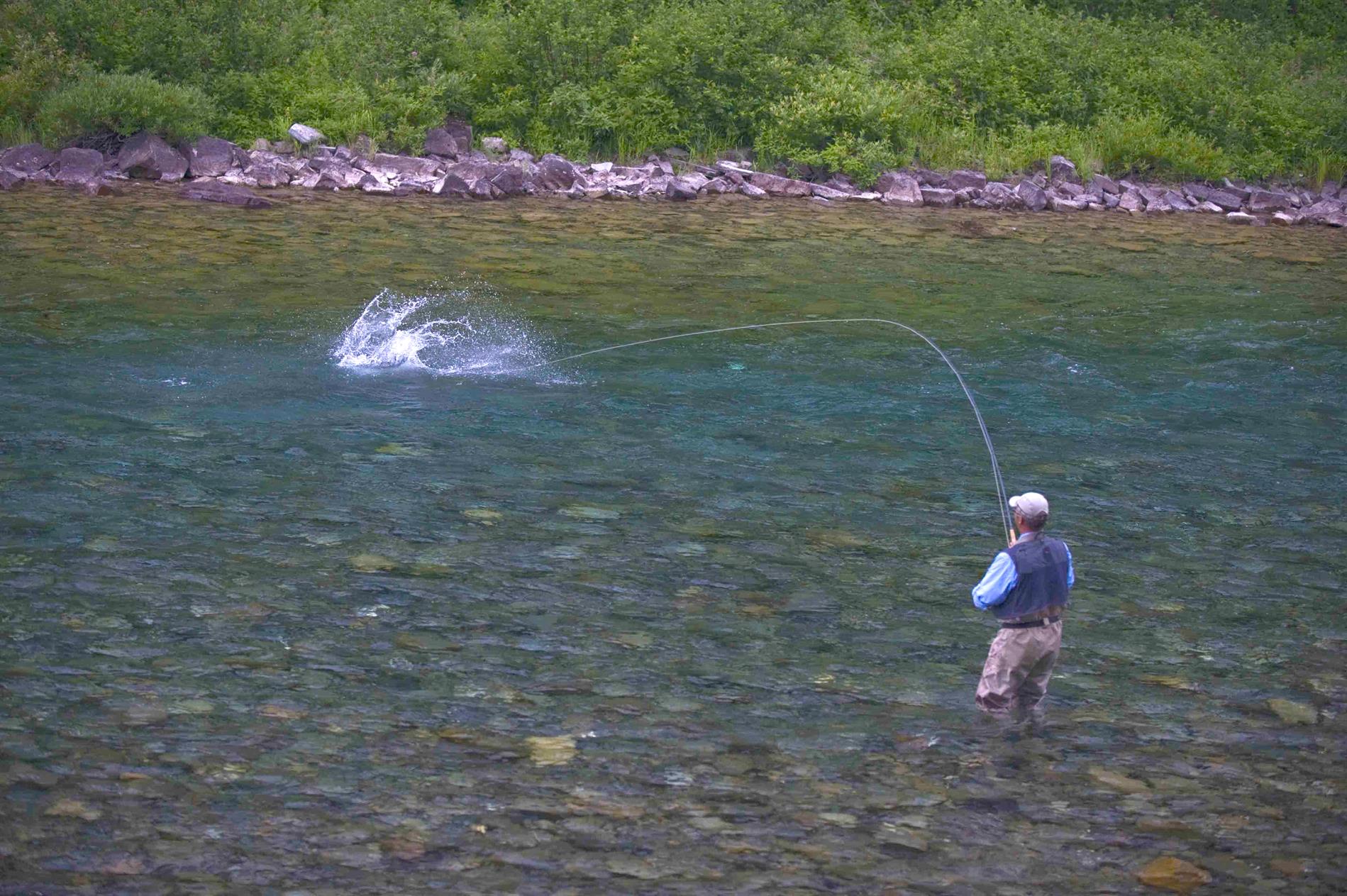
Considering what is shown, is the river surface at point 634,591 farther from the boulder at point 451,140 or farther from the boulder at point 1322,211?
the boulder at point 1322,211

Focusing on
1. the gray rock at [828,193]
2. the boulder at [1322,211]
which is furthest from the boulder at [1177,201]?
the gray rock at [828,193]

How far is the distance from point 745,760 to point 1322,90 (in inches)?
994

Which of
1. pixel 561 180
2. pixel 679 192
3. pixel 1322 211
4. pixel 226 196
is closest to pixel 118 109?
pixel 226 196

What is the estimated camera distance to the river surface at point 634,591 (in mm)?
5477

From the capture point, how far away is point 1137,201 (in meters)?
23.6

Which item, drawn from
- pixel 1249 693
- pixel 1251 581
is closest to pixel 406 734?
pixel 1249 693

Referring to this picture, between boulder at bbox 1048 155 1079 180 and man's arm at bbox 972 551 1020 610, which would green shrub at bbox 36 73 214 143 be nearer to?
boulder at bbox 1048 155 1079 180

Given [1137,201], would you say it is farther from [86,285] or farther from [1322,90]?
[86,285]

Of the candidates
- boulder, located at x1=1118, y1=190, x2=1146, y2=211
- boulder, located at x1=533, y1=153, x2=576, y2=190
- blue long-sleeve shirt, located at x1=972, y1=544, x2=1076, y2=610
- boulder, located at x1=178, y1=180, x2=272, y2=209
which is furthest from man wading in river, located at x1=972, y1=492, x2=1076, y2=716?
boulder, located at x1=1118, y1=190, x2=1146, y2=211

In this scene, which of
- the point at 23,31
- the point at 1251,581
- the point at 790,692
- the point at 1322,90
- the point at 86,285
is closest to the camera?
the point at 790,692

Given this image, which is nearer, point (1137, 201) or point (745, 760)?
point (745, 760)

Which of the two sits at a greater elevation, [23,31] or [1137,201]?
[23,31]

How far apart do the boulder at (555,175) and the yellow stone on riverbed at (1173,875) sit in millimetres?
18338

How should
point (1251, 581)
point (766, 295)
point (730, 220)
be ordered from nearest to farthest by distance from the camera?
point (1251, 581) → point (766, 295) → point (730, 220)
